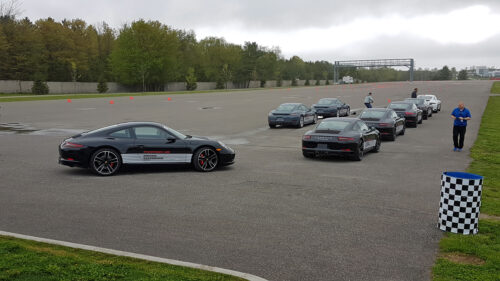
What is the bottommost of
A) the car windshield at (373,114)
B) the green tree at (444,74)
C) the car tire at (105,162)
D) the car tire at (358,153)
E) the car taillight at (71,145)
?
the car tire at (358,153)

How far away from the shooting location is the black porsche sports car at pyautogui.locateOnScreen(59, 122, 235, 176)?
1100 cm

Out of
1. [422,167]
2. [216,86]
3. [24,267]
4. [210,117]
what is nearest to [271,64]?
[216,86]

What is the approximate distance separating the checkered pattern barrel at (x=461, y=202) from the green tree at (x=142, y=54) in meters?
83.3

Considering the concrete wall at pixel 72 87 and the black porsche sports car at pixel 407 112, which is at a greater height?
the concrete wall at pixel 72 87

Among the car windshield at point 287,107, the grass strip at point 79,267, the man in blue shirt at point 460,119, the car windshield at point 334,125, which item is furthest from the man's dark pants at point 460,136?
the grass strip at point 79,267

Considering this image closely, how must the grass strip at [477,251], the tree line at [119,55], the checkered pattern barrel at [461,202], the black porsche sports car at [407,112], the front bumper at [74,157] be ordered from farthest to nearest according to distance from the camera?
the tree line at [119,55] < the black porsche sports car at [407,112] < the front bumper at [74,157] < the checkered pattern barrel at [461,202] < the grass strip at [477,251]

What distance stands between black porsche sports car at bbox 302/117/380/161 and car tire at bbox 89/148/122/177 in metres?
6.16

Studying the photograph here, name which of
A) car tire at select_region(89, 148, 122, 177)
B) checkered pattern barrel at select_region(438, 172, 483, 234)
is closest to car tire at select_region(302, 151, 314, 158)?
car tire at select_region(89, 148, 122, 177)

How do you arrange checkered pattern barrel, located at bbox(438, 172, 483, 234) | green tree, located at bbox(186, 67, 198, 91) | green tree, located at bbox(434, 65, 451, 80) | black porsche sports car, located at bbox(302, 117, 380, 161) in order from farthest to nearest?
green tree, located at bbox(434, 65, 451, 80) < green tree, located at bbox(186, 67, 198, 91) < black porsche sports car, located at bbox(302, 117, 380, 161) < checkered pattern barrel, located at bbox(438, 172, 483, 234)

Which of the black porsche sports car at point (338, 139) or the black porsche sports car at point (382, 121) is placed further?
the black porsche sports car at point (382, 121)

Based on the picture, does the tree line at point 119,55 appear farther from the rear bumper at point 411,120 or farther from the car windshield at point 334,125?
the car windshield at point 334,125

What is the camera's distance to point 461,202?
22.4 ft

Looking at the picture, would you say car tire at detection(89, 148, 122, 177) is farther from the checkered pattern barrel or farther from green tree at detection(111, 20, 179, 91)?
green tree at detection(111, 20, 179, 91)

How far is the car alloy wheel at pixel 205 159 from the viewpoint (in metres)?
11.8
